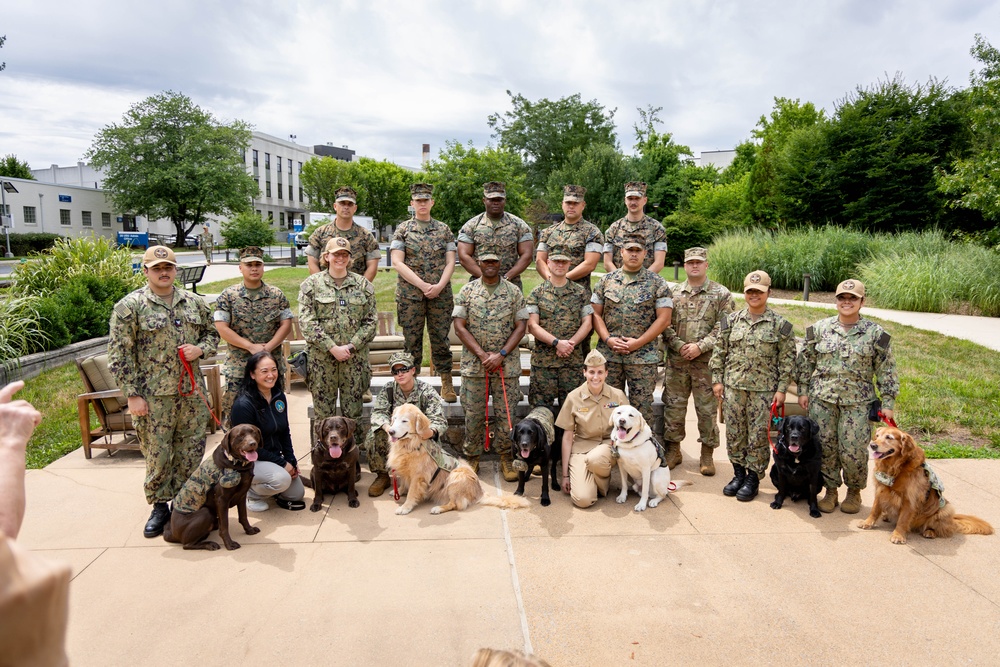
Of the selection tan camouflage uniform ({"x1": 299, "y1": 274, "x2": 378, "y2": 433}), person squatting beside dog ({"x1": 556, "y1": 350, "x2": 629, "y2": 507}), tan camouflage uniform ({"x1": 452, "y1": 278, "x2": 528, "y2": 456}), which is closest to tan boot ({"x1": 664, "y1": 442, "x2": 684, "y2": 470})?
person squatting beside dog ({"x1": 556, "y1": 350, "x2": 629, "y2": 507})

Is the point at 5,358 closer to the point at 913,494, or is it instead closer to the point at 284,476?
the point at 284,476

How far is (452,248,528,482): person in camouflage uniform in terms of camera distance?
5566mm

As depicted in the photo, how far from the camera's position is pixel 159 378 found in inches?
181

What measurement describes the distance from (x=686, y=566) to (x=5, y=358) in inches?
365

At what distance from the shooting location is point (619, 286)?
576 centimetres

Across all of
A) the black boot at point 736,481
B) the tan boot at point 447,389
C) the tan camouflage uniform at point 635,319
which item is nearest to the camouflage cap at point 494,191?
the tan camouflage uniform at point 635,319

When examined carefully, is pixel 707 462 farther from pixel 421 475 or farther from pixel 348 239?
pixel 348 239

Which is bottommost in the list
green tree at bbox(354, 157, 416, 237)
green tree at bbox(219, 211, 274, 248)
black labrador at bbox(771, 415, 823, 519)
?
Answer: black labrador at bbox(771, 415, 823, 519)

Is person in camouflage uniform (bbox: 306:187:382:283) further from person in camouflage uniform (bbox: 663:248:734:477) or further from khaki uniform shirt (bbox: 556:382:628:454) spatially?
person in camouflage uniform (bbox: 663:248:734:477)

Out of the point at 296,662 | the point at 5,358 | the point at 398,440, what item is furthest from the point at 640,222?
the point at 5,358

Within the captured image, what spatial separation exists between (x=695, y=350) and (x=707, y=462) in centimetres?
115

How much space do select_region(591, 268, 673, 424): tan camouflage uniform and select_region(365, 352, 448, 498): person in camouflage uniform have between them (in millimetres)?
1756

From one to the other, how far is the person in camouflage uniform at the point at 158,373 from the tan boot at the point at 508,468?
2701mm

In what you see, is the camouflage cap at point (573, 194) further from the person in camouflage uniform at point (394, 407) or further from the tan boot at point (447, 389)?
the person in camouflage uniform at point (394, 407)
